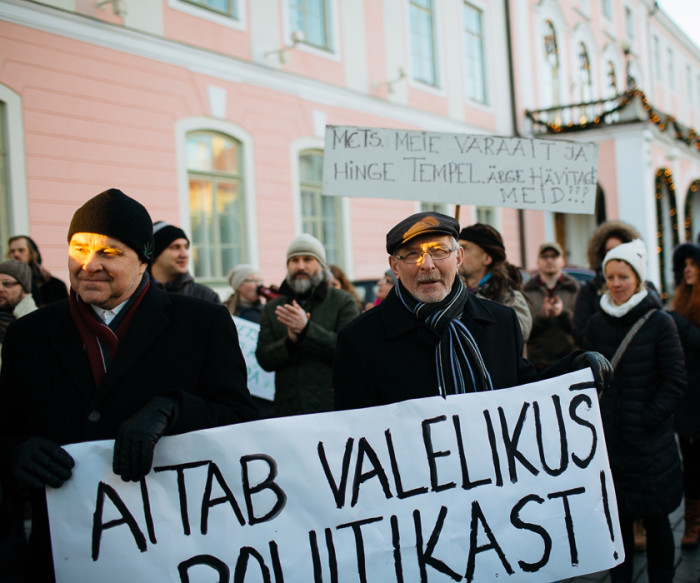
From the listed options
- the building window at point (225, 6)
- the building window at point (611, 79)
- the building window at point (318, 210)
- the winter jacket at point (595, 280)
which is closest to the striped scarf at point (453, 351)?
the winter jacket at point (595, 280)

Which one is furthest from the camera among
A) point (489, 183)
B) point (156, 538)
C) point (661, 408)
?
point (489, 183)

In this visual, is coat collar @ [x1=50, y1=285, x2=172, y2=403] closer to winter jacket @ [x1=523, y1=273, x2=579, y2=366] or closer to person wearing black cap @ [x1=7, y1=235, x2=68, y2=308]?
winter jacket @ [x1=523, y1=273, x2=579, y2=366]

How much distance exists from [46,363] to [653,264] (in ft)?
54.6

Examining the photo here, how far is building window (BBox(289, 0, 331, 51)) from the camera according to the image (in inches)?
392

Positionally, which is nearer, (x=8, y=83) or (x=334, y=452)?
(x=334, y=452)

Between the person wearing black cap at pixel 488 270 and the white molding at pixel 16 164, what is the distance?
16.6 feet

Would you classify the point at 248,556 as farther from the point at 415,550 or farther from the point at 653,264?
the point at 653,264

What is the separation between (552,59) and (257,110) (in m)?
12.2

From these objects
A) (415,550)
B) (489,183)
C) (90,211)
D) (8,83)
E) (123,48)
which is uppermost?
(123,48)

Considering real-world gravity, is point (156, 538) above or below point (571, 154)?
below

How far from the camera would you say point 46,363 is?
1.91 metres

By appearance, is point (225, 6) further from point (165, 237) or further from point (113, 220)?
point (113, 220)

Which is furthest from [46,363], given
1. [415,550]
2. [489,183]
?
[489,183]

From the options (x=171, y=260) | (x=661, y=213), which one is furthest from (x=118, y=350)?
(x=661, y=213)
